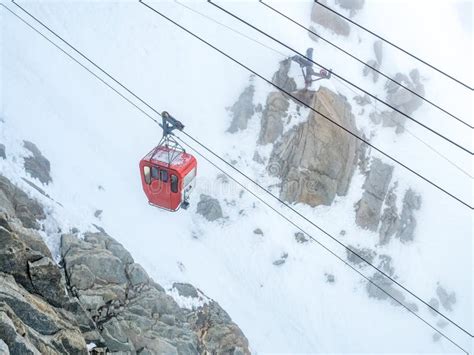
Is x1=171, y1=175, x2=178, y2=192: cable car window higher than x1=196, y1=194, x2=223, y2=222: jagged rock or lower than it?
lower

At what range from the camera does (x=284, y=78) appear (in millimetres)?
26109

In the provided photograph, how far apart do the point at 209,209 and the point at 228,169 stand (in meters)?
2.82

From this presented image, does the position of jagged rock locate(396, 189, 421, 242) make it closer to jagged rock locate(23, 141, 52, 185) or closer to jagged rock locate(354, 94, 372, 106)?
jagged rock locate(354, 94, 372, 106)

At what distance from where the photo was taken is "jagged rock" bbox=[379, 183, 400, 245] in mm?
25477

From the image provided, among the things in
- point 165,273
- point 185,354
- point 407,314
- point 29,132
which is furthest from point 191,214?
point 407,314

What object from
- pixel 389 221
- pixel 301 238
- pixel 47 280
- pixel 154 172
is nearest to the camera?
pixel 47 280

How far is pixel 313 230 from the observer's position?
971 inches

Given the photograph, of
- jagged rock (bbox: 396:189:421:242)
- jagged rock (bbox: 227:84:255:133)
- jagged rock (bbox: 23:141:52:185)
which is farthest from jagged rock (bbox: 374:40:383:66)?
jagged rock (bbox: 23:141:52:185)

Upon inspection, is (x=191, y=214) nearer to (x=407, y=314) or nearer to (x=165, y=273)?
(x=165, y=273)

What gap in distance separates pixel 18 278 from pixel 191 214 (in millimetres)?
14630

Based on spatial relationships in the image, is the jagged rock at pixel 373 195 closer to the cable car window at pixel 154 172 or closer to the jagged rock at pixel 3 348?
the cable car window at pixel 154 172

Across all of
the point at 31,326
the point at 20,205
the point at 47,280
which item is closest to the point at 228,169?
the point at 20,205

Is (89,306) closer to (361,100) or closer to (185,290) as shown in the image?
(185,290)

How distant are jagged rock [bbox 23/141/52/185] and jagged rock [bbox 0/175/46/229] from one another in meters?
5.47
